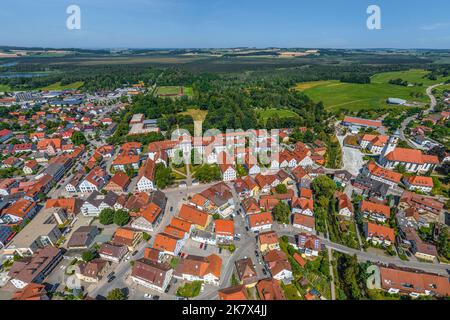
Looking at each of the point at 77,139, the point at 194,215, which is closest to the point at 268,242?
the point at 194,215

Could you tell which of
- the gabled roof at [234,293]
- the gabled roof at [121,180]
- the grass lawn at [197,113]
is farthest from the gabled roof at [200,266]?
the grass lawn at [197,113]

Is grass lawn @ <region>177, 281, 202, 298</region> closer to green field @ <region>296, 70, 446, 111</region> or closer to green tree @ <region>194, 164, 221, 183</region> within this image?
green tree @ <region>194, 164, 221, 183</region>

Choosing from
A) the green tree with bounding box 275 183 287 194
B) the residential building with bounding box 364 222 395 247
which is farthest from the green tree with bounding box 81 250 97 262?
the residential building with bounding box 364 222 395 247

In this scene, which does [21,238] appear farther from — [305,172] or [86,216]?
[305,172]

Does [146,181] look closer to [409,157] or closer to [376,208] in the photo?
[376,208]
